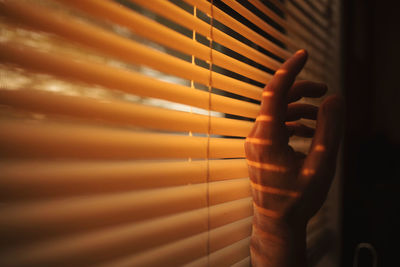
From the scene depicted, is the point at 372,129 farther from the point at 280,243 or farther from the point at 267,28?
the point at 280,243

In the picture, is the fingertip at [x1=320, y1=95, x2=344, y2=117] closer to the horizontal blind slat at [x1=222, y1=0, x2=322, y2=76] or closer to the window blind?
the window blind

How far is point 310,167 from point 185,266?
40cm

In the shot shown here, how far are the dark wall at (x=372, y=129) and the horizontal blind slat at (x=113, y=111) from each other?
47.4 inches

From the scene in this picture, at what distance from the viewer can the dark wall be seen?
146cm

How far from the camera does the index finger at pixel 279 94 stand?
1.86 feet

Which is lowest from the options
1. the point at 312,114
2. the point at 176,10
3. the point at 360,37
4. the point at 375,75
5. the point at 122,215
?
the point at 122,215

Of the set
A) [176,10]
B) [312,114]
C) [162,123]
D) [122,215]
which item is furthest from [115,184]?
[312,114]

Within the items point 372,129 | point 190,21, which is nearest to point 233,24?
point 190,21

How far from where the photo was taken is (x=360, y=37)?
158 cm

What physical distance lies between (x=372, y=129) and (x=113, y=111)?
1.71 metres

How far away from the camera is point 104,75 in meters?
0.46

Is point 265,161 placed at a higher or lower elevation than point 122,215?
higher

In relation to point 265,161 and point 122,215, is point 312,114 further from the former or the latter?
point 122,215

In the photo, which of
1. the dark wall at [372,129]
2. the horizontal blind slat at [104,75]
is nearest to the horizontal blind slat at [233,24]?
the horizontal blind slat at [104,75]
